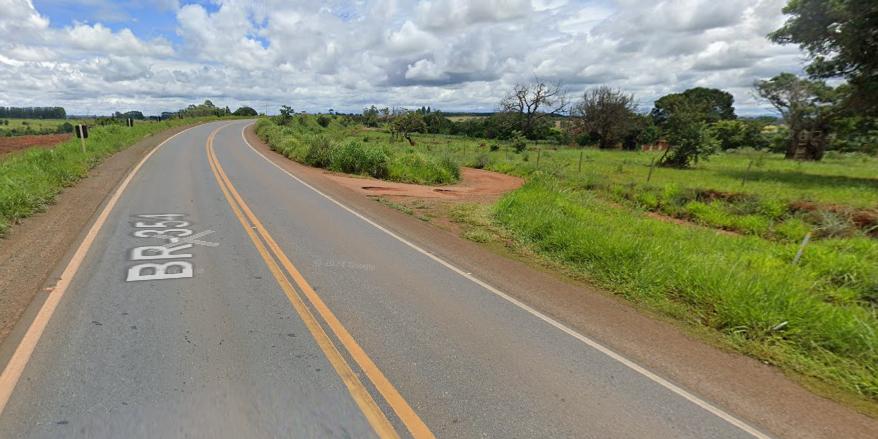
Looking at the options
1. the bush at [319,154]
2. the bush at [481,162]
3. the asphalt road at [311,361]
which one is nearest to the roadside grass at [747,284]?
the asphalt road at [311,361]

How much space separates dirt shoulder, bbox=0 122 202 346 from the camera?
4930mm

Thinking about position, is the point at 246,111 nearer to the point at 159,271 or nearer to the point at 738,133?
the point at 738,133

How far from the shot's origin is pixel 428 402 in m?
3.45

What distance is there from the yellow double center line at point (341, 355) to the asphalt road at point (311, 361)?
14 millimetres

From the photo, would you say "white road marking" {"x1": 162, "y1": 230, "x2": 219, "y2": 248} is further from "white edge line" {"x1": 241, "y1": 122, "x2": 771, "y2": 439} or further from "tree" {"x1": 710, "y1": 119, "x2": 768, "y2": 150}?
"tree" {"x1": 710, "y1": 119, "x2": 768, "y2": 150}

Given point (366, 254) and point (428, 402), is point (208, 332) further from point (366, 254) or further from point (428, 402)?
point (366, 254)

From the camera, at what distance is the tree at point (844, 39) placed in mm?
16078

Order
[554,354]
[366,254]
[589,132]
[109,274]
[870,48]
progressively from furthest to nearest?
[589,132]
[870,48]
[366,254]
[109,274]
[554,354]

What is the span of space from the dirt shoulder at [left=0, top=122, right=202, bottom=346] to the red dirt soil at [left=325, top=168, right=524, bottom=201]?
733 centimetres

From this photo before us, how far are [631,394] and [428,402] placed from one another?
173cm

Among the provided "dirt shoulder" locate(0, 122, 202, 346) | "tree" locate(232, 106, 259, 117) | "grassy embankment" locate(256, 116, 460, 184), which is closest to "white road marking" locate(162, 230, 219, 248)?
"dirt shoulder" locate(0, 122, 202, 346)

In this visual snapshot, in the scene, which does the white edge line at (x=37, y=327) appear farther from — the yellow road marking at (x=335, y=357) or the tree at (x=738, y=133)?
the tree at (x=738, y=133)

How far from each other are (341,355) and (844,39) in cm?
2237

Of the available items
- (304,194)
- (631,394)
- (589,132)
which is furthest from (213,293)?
(589,132)
